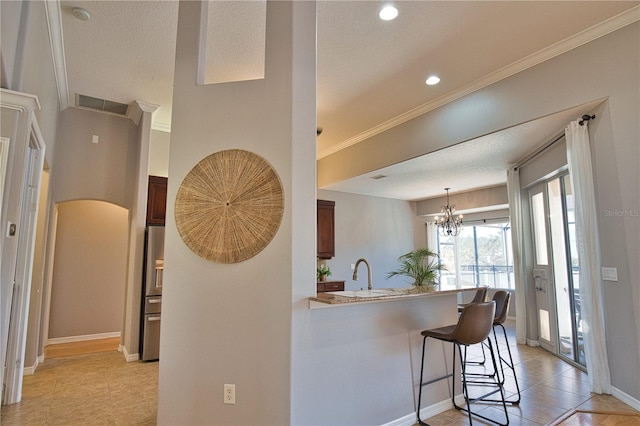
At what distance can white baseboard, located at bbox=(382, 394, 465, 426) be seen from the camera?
2602 millimetres

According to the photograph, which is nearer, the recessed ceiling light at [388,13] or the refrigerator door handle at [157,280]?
the recessed ceiling light at [388,13]

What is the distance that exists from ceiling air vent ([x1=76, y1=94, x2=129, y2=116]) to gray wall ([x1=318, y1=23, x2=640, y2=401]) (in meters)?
5.00

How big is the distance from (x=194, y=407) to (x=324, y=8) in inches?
127

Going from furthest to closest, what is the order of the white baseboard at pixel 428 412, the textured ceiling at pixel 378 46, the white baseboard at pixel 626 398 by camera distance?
the textured ceiling at pixel 378 46
the white baseboard at pixel 626 398
the white baseboard at pixel 428 412

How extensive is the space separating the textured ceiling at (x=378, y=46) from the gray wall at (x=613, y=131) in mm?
237

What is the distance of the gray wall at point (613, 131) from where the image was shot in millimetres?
2998

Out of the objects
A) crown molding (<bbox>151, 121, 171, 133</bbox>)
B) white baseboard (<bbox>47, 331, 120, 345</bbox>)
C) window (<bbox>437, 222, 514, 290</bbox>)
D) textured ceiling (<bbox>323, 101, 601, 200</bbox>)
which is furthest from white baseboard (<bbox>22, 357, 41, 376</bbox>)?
window (<bbox>437, 222, 514, 290</bbox>)

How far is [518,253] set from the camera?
5176 mm

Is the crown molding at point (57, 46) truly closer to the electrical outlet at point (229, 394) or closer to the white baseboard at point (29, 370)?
the white baseboard at point (29, 370)

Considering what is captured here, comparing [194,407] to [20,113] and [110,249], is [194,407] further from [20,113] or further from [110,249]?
[110,249]

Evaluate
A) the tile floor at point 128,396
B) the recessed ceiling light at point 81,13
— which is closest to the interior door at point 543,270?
the tile floor at point 128,396

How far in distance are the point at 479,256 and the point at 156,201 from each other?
6.96m

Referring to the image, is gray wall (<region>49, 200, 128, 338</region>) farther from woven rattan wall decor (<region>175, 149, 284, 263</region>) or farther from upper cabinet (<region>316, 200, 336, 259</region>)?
woven rattan wall decor (<region>175, 149, 284, 263</region>)

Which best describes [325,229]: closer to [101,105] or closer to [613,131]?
[101,105]
